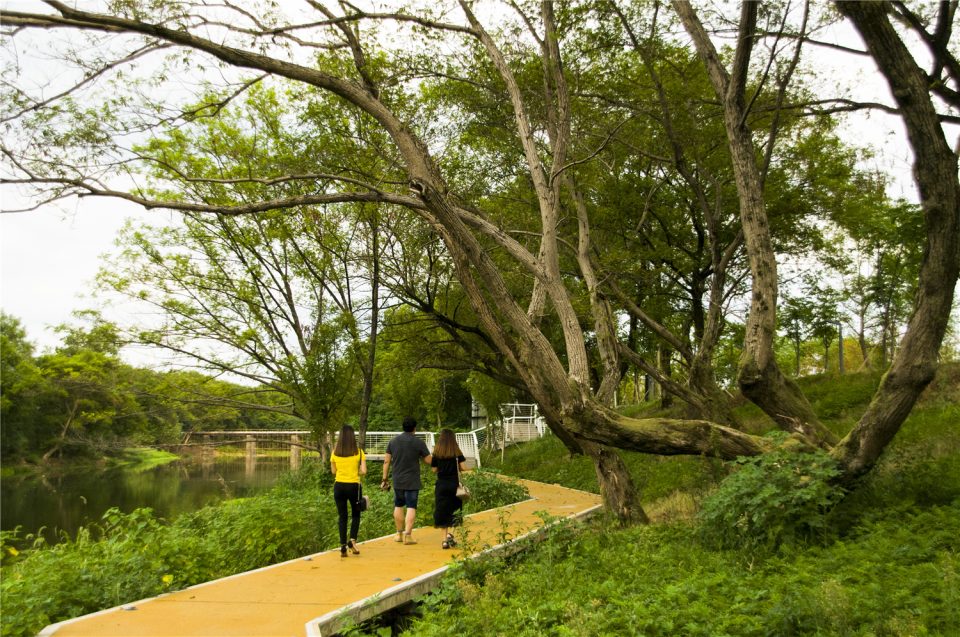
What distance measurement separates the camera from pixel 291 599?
5.98m

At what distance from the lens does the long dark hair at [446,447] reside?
892 centimetres

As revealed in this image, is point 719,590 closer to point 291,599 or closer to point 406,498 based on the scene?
point 291,599

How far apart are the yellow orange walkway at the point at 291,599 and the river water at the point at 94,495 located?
8163 millimetres

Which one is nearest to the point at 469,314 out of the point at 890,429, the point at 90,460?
the point at 890,429

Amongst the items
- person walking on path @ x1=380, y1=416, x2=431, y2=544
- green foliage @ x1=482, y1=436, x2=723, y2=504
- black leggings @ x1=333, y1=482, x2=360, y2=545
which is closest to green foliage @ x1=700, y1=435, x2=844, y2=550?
green foliage @ x1=482, y1=436, x2=723, y2=504

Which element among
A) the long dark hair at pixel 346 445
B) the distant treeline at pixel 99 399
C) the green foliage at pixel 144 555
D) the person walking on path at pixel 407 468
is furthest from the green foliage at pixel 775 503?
the distant treeline at pixel 99 399

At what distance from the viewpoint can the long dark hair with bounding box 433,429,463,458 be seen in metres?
8.92

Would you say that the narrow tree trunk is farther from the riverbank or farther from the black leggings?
the riverbank

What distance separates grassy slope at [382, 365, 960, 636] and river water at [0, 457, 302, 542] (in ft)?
33.5

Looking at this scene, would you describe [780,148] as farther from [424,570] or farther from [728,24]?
[424,570]

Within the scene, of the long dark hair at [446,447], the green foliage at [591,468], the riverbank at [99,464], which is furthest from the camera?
the riverbank at [99,464]

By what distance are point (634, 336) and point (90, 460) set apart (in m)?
39.3

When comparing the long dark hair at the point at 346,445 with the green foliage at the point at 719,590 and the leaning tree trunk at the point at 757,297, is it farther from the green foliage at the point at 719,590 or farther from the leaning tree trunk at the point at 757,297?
→ the leaning tree trunk at the point at 757,297

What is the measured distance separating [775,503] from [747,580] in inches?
46.1
